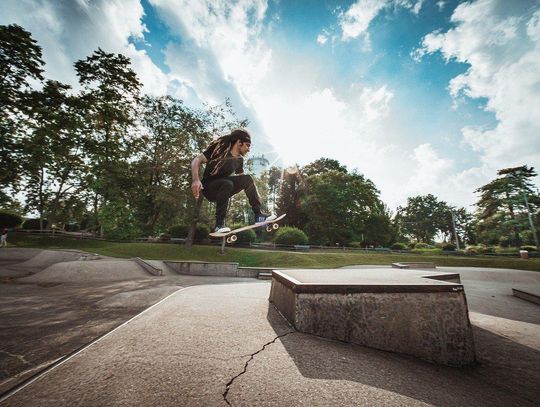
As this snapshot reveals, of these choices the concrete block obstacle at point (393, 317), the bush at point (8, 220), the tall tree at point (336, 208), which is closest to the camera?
the concrete block obstacle at point (393, 317)

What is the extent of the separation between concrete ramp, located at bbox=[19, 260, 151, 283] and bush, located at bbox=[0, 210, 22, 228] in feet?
80.5

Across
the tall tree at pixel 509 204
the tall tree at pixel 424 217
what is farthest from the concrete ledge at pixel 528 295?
the tall tree at pixel 424 217

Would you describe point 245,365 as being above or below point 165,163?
below

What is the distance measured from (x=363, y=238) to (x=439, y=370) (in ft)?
123

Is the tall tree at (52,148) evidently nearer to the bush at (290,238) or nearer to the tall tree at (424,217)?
the bush at (290,238)

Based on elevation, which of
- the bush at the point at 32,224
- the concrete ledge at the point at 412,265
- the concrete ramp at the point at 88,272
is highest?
the bush at the point at 32,224

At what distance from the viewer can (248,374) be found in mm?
1968

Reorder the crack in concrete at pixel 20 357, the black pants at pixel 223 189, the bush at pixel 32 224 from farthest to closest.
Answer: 1. the bush at pixel 32 224
2. the black pants at pixel 223 189
3. the crack in concrete at pixel 20 357

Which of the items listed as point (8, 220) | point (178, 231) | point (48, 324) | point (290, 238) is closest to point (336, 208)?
point (290, 238)

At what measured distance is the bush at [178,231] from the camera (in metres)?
26.3

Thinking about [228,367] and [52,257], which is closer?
[228,367]

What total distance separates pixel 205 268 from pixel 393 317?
12.7 meters

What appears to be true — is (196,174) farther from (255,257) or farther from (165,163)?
(165,163)

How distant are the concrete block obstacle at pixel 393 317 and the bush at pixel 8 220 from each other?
38.4 m
